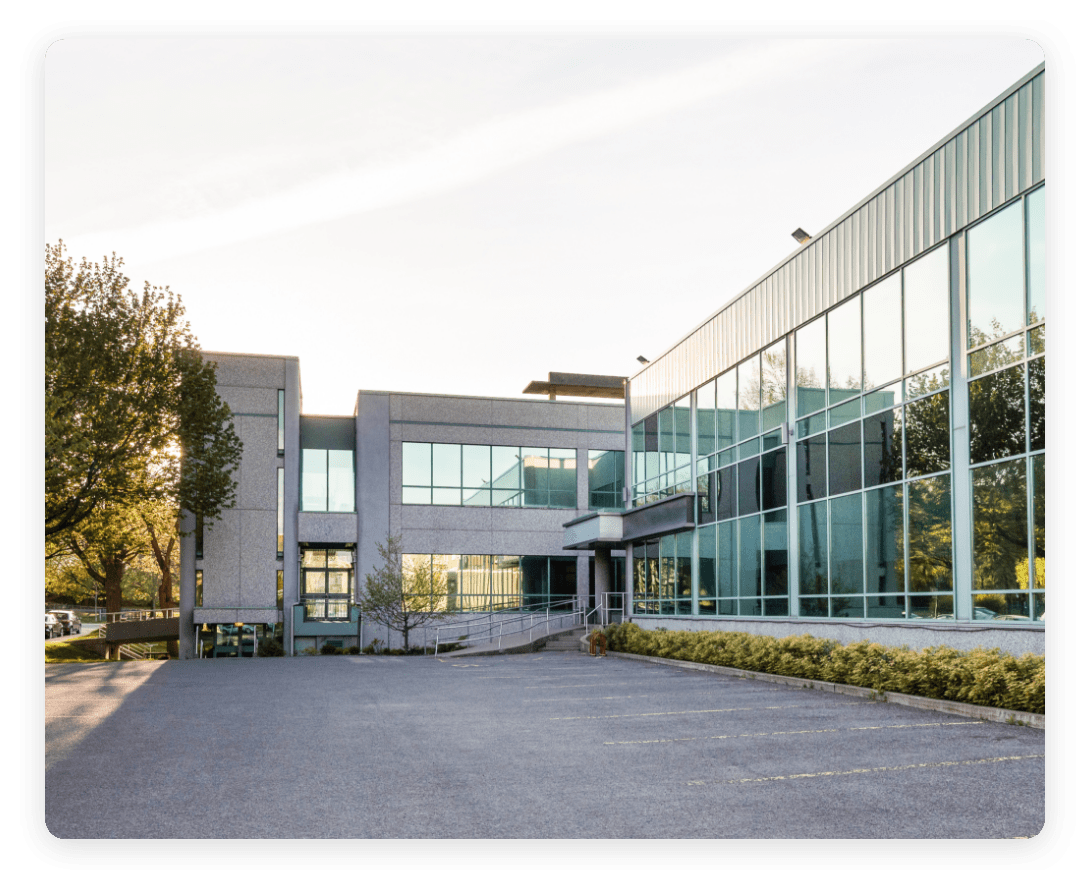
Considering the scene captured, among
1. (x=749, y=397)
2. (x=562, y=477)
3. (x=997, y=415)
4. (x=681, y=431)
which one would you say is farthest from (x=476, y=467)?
(x=997, y=415)

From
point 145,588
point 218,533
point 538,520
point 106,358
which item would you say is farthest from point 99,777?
point 145,588

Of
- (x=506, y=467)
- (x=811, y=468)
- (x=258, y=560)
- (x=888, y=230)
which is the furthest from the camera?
(x=506, y=467)

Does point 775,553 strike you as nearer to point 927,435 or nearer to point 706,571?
point 706,571

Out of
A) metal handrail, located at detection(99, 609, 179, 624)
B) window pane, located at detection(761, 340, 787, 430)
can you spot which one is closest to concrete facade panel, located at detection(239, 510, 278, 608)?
metal handrail, located at detection(99, 609, 179, 624)

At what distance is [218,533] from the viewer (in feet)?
114

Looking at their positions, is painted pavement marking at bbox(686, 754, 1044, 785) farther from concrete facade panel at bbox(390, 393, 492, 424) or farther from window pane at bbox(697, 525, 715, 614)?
concrete facade panel at bbox(390, 393, 492, 424)

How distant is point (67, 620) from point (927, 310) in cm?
4577

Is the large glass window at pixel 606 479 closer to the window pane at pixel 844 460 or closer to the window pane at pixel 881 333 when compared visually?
the window pane at pixel 844 460

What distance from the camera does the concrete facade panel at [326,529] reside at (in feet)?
120

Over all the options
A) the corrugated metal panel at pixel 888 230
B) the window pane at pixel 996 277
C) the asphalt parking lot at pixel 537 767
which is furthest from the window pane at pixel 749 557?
the window pane at pixel 996 277

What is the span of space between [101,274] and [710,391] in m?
15.5

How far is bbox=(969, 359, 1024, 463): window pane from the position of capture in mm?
14453

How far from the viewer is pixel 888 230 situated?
59.6 feet

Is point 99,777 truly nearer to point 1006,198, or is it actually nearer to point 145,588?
point 1006,198
